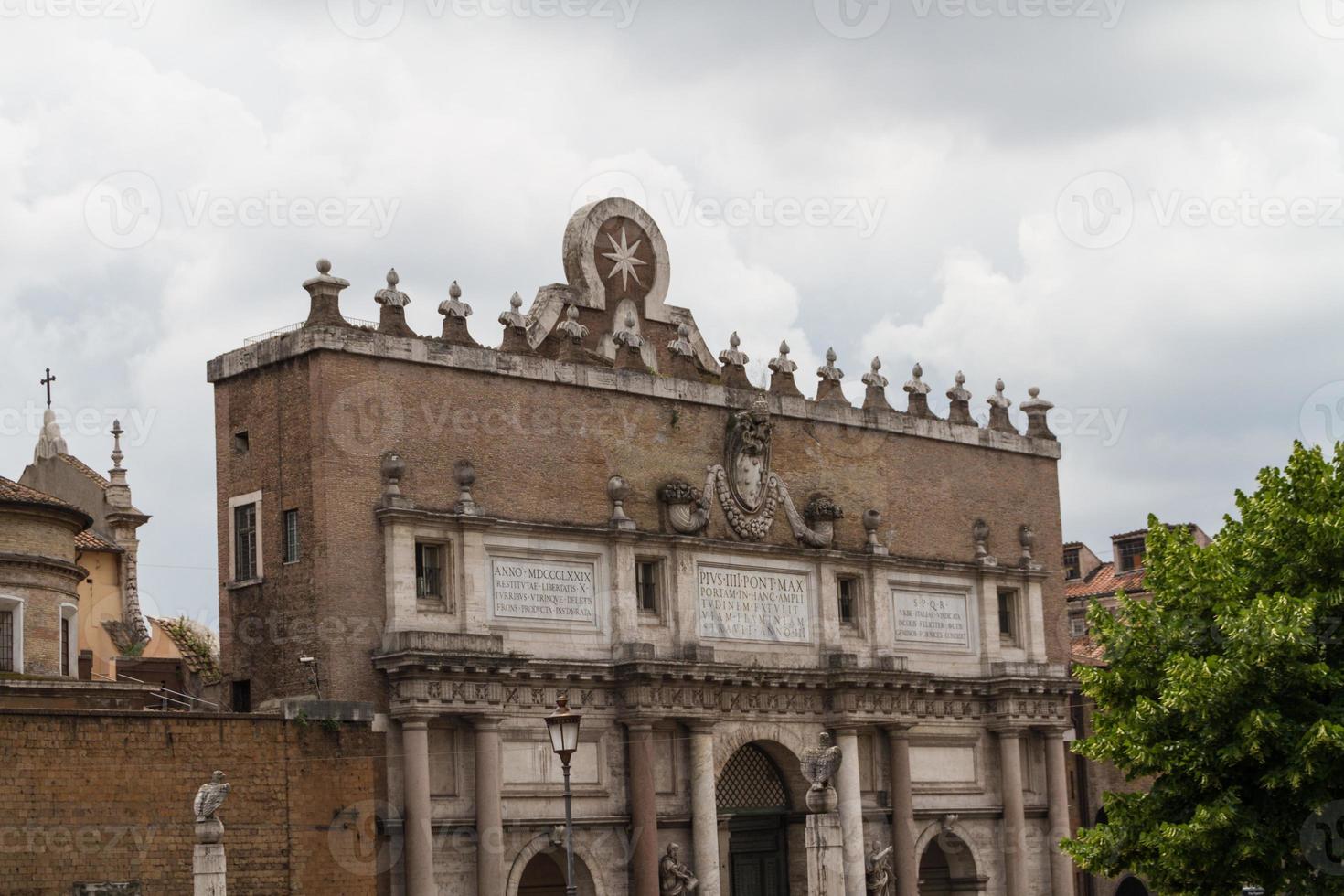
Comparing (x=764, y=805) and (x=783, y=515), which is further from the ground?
(x=783, y=515)

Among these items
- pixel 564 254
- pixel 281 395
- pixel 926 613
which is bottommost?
pixel 926 613

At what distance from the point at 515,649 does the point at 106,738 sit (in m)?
8.13

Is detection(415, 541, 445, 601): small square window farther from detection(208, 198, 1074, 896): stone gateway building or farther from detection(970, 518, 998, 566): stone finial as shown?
detection(970, 518, 998, 566): stone finial

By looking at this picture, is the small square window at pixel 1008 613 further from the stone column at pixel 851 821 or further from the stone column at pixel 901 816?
the stone column at pixel 851 821

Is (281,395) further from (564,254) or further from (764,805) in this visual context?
(764,805)

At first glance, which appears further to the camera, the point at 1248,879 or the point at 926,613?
the point at 926,613

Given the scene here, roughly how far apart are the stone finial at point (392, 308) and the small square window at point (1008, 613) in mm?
16379

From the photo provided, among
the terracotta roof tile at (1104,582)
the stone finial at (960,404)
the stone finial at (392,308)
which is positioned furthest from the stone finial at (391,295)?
the terracotta roof tile at (1104,582)

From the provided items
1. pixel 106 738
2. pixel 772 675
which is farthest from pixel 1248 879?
pixel 106 738

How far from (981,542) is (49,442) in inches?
1010

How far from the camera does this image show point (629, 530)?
3766cm

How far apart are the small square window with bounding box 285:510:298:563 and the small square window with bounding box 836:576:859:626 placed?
12161 mm

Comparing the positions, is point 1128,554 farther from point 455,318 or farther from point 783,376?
point 455,318

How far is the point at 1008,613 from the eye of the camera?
46031mm
